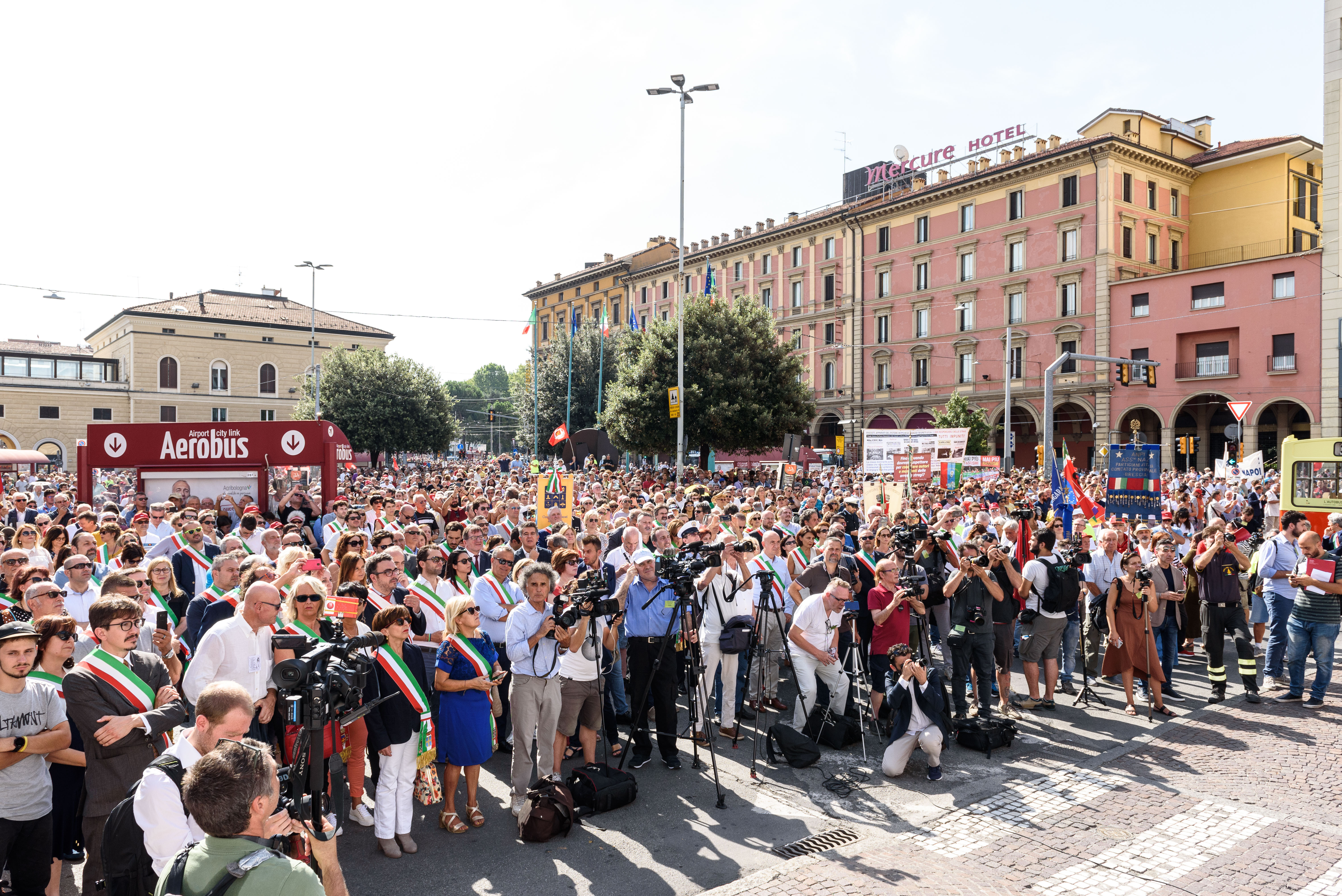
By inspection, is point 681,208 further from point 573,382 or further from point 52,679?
point 573,382

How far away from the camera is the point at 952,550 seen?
936 centimetres

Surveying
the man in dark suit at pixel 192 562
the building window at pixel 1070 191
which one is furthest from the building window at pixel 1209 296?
the man in dark suit at pixel 192 562

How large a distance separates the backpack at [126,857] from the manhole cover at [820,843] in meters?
3.86

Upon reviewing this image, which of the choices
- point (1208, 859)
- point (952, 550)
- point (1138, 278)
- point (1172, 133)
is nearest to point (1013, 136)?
point (1172, 133)

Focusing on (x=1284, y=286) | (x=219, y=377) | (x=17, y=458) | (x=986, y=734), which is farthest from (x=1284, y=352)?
(x=219, y=377)

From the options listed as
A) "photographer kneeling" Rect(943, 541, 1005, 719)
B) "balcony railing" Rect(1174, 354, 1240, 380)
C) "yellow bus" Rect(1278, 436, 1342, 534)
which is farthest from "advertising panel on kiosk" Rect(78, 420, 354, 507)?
"balcony railing" Rect(1174, 354, 1240, 380)

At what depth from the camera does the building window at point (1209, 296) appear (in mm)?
38094

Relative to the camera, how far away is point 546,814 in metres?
6.03

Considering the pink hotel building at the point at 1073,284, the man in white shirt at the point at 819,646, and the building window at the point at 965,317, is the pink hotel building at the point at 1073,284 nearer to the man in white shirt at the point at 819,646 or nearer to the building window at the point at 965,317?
the building window at the point at 965,317

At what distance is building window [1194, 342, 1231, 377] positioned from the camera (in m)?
37.8

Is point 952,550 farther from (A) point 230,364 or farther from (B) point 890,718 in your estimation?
(A) point 230,364

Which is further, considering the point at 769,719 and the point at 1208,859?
the point at 769,719

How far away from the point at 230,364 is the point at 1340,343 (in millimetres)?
64285

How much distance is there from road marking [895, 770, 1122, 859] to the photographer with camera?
2.73 meters
